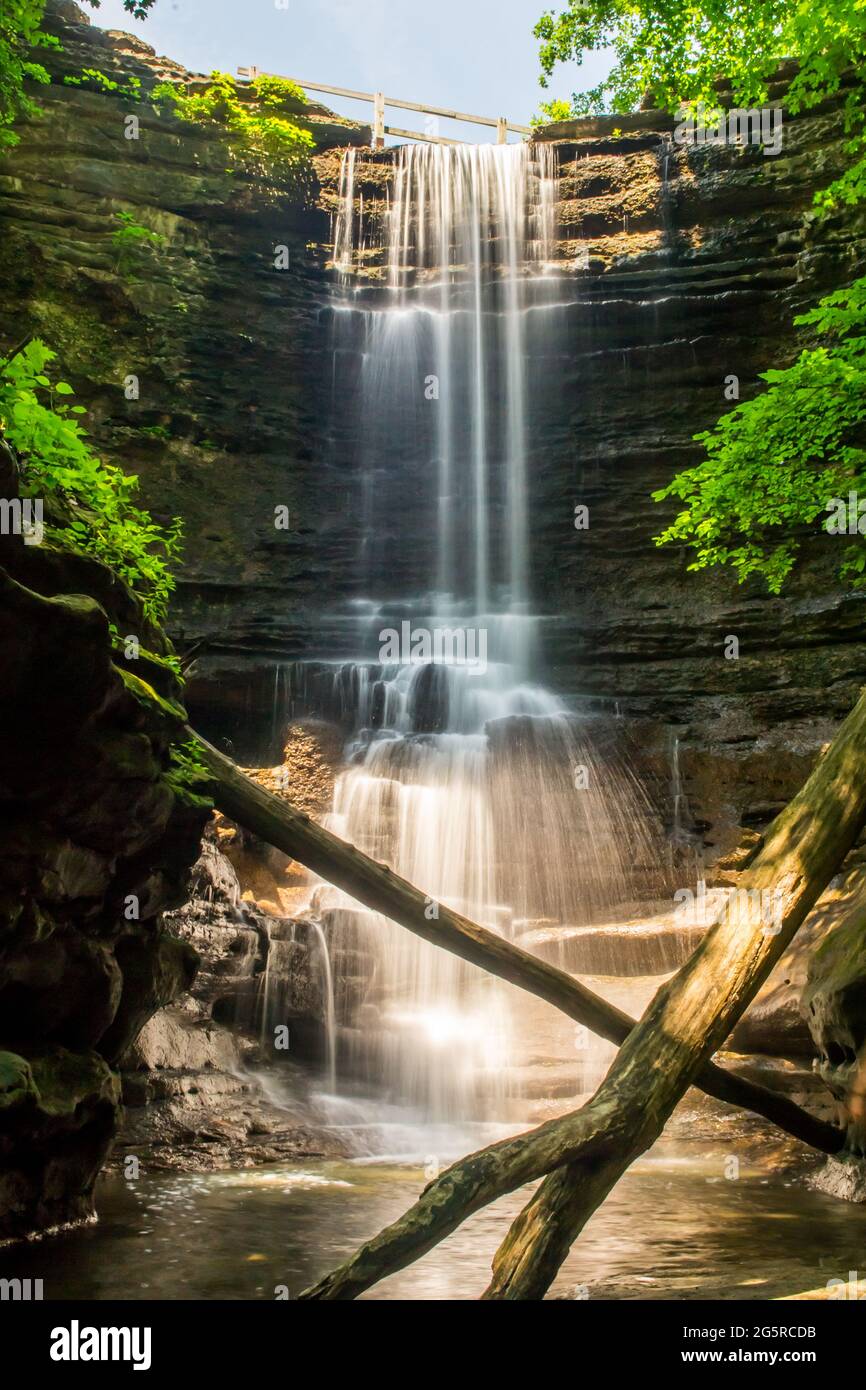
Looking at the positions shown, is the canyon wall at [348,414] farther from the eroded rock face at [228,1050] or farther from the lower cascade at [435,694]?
the eroded rock face at [228,1050]

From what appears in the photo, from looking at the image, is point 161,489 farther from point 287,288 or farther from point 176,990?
point 176,990

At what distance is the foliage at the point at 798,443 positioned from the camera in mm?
9508

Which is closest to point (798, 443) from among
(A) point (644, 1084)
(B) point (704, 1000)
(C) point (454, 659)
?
(B) point (704, 1000)

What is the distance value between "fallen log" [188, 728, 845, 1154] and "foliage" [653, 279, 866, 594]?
17.3ft

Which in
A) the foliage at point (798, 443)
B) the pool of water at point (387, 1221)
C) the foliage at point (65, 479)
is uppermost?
the foliage at point (798, 443)

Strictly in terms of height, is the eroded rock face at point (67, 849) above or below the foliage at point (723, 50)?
below

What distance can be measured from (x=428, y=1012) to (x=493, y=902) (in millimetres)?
3341

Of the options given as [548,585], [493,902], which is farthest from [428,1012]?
[548,585]

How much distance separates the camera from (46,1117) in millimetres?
5254

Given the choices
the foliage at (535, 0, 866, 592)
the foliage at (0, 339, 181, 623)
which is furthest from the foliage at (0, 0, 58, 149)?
the foliage at (535, 0, 866, 592)

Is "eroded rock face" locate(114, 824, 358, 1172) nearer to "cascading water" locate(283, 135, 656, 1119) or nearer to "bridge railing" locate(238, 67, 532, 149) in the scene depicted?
"cascading water" locate(283, 135, 656, 1119)

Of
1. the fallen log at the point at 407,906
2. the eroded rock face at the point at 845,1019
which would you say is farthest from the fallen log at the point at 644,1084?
the fallen log at the point at 407,906

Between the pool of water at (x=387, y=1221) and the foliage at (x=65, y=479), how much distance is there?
3.50 m

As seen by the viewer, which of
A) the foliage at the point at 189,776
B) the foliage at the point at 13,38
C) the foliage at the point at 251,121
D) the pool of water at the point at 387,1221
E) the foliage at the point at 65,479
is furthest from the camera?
the foliage at the point at 251,121
